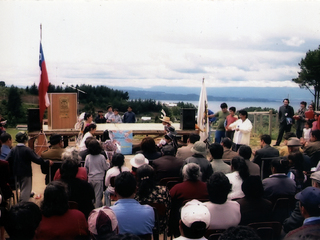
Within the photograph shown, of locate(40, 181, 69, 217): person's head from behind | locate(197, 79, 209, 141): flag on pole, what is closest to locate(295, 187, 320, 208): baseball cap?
locate(40, 181, 69, 217): person's head from behind

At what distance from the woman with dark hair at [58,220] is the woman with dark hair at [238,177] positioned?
7.32ft

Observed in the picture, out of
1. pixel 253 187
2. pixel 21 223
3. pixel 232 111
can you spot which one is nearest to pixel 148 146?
pixel 253 187

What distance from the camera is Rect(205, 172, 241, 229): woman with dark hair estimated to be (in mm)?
3756

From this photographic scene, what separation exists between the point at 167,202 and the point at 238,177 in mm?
1160

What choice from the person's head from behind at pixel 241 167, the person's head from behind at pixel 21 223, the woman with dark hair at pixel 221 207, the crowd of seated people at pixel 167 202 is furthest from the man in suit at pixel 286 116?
the person's head from behind at pixel 21 223

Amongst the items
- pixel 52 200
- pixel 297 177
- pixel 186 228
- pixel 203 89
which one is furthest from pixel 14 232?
pixel 203 89

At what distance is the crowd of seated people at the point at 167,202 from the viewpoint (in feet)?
9.55

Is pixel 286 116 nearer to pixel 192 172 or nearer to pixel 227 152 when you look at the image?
pixel 227 152

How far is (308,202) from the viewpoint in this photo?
3.19m

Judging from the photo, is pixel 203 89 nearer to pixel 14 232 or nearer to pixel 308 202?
pixel 308 202

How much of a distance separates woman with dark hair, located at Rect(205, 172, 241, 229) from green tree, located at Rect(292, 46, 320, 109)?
1869 centimetres

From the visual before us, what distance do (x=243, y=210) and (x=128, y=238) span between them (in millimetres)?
2127

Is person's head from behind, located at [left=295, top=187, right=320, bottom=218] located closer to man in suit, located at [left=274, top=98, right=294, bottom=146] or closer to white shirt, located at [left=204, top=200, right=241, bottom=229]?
white shirt, located at [left=204, top=200, right=241, bottom=229]

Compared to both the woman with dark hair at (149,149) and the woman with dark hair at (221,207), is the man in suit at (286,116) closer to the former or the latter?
the woman with dark hair at (149,149)
